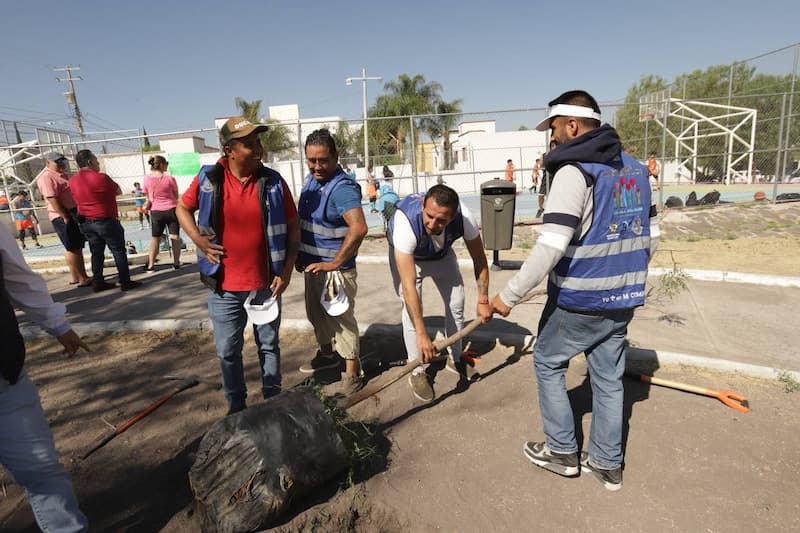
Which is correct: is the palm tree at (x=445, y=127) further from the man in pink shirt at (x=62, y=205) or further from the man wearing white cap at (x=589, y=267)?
the man wearing white cap at (x=589, y=267)

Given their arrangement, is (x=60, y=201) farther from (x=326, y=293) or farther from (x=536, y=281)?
(x=536, y=281)

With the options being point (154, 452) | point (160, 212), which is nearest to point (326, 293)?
point (154, 452)

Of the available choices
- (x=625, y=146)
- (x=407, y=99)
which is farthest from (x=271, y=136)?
(x=625, y=146)

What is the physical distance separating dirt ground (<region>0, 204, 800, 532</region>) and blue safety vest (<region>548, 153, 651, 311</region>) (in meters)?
1.07

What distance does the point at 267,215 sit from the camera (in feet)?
9.78

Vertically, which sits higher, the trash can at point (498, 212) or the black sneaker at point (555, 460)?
the trash can at point (498, 212)

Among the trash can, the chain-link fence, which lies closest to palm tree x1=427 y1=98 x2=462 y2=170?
the chain-link fence

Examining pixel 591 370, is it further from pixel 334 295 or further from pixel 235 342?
pixel 235 342

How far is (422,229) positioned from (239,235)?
116 cm

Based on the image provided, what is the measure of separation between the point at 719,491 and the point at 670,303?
324 cm

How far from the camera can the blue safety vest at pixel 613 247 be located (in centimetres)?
226

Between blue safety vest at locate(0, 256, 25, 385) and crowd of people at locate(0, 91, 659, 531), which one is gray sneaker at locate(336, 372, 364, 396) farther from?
blue safety vest at locate(0, 256, 25, 385)

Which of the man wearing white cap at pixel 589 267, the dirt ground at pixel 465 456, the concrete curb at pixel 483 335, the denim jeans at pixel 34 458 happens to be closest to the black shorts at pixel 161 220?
the concrete curb at pixel 483 335

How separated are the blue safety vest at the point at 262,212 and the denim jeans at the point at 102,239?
437 centimetres
